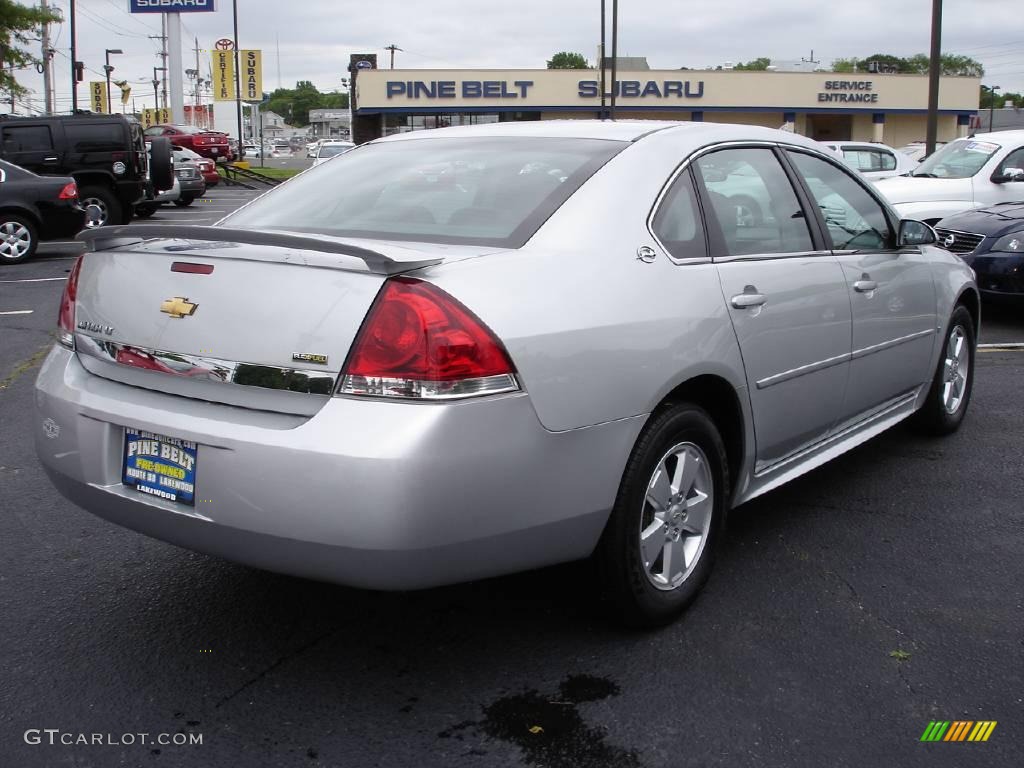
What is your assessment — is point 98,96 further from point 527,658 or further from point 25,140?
point 527,658

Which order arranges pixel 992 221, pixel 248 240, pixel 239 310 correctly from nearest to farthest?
pixel 239 310 < pixel 248 240 < pixel 992 221

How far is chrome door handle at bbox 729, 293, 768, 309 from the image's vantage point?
3.49m

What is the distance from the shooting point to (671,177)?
11.5 feet

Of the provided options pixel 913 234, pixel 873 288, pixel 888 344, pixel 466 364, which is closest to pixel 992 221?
pixel 913 234

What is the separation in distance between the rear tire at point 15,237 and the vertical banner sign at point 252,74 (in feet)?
121

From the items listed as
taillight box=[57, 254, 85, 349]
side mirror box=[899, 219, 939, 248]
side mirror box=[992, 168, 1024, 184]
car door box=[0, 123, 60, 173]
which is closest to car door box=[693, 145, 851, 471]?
side mirror box=[899, 219, 939, 248]

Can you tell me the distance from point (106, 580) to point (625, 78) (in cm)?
5184

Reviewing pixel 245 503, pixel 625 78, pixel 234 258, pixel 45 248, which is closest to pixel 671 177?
pixel 234 258

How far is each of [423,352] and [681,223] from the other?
4.06 ft

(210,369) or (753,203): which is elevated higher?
(753,203)

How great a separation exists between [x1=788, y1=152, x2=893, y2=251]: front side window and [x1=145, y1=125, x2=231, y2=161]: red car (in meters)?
35.7

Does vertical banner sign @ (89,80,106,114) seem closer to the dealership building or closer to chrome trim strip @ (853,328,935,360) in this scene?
the dealership building

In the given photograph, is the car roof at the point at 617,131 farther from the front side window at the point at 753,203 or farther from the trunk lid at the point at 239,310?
the trunk lid at the point at 239,310

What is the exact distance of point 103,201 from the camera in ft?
61.0
